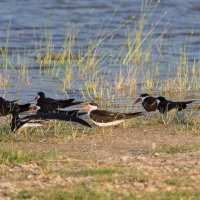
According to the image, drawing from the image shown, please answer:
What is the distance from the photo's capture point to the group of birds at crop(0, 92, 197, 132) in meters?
8.87

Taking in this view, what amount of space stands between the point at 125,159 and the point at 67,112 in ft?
12.6

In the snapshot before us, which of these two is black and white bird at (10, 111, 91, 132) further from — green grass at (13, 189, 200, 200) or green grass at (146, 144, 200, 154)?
green grass at (13, 189, 200, 200)

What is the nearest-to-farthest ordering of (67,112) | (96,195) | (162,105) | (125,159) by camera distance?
(96,195), (125,159), (67,112), (162,105)

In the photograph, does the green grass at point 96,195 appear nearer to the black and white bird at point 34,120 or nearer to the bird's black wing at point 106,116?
the black and white bird at point 34,120

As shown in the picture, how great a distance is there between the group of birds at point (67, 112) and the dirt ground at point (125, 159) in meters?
0.23

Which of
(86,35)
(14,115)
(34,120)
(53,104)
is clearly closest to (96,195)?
(34,120)

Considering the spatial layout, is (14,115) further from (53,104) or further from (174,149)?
(174,149)

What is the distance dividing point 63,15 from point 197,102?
1360 cm

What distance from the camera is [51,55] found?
1736 cm

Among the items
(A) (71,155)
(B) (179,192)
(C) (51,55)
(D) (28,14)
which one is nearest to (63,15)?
(D) (28,14)

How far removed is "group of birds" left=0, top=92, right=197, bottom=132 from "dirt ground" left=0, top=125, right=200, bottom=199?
9.2 inches

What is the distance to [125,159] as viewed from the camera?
23.1 ft

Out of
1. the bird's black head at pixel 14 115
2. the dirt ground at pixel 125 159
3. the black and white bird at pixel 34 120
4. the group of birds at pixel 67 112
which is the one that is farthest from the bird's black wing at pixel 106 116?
the bird's black head at pixel 14 115

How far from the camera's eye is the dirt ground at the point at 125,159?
603cm
